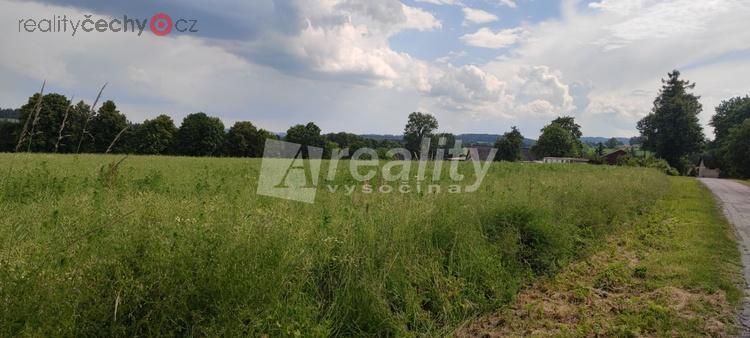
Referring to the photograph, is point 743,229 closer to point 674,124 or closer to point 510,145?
point 674,124

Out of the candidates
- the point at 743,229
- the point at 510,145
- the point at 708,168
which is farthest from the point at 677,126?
the point at 743,229

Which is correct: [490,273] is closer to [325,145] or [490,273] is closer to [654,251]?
[654,251]

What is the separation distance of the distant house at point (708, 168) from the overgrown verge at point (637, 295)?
85379 mm

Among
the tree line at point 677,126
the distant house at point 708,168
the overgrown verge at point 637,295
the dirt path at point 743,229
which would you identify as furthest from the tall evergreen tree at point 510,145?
the overgrown verge at point 637,295

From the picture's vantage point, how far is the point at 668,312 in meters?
5.26

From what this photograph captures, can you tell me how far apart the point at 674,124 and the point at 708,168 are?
27.1 metres

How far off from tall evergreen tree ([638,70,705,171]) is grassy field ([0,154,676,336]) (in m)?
69.5

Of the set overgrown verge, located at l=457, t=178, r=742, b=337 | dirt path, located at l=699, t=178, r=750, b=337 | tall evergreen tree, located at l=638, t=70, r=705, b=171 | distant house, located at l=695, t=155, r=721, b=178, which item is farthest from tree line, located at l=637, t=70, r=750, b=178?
overgrown verge, located at l=457, t=178, r=742, b=337

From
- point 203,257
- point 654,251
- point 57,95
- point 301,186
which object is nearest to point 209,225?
point 203,257

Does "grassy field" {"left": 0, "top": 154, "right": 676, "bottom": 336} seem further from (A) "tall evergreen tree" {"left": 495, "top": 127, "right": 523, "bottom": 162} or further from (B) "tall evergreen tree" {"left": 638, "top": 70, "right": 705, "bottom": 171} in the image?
(A) "tall evergreen tree" {"left": 495, "top": 127, "right": 523, "bottom": 162}

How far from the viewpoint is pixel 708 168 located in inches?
3172

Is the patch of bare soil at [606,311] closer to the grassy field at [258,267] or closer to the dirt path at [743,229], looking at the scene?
the dirt path at [743,229]

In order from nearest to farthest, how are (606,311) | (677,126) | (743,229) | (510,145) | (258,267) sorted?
(258,267), (606,311), (743,229), (677,126), (510,145)

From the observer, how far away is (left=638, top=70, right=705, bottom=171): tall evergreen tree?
61594mm
